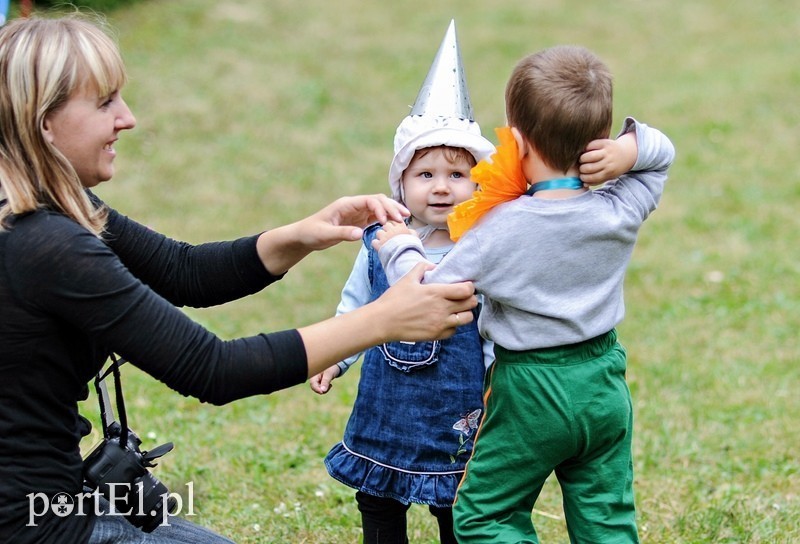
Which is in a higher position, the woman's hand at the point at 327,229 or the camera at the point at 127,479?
the woman's hand at the point at 327,229

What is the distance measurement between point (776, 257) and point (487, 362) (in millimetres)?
5568

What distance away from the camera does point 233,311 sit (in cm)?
761

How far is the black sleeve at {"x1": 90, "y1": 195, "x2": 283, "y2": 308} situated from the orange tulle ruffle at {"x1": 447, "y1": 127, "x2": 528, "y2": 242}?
831 mm

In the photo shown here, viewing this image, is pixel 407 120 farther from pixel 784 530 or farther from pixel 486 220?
pixel 784 530

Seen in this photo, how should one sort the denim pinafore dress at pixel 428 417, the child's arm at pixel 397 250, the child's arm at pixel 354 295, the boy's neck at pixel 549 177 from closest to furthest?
the boy's neck at pixel 549 177
the child's arm at pixel 397 250
the denim pinafore dress at pixel 428 417
the child's arm at pixel 354 295

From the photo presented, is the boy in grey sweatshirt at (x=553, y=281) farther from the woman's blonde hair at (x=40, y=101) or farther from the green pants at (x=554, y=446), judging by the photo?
the woman's blonde hair at (x=40, y=101)

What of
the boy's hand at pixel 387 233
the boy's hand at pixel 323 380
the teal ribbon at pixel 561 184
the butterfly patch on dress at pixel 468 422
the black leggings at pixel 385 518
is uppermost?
the teal ribbon at pixel 561 184

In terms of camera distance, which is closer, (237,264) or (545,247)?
(545,247)

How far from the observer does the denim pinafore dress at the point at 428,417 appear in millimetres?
3293

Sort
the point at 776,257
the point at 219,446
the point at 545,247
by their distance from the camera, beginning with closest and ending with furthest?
the point at 545,247 < the point at 219,446 < the point at 776,257

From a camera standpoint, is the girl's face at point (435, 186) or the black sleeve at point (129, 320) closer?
the black sleeve at point (129, 320)

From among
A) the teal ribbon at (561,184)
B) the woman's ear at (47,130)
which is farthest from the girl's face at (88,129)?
the teal ribbon at (561,184)

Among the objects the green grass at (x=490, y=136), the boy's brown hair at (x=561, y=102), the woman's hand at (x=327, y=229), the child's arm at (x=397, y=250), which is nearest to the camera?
the boy's brown hair at (x=561, y=102)

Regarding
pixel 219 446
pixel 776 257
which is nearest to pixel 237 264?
pixel 219 446
